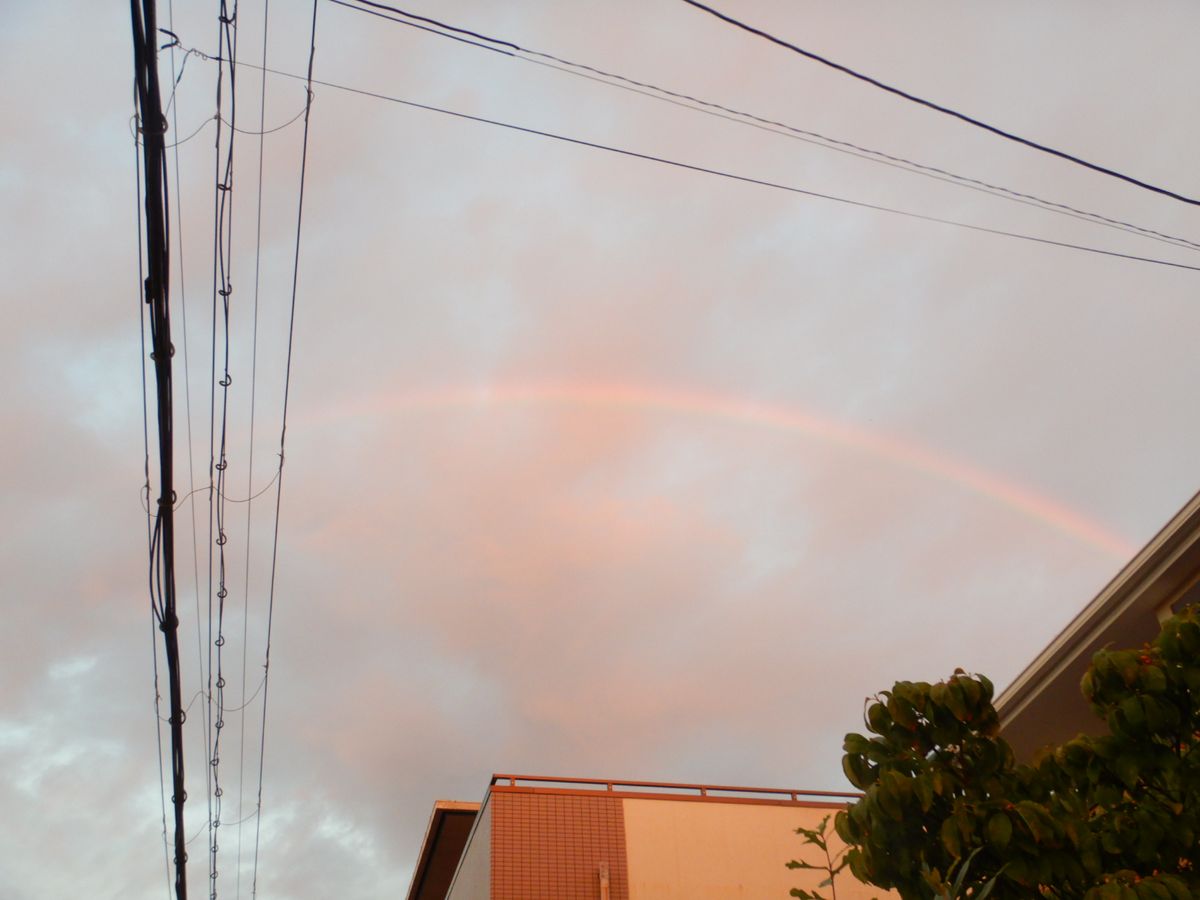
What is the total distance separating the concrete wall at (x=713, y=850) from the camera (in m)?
16.7

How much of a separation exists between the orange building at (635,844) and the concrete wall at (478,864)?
19 mm

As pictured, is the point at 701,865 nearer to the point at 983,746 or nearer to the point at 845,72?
the point at 983,746

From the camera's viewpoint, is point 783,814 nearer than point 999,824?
No

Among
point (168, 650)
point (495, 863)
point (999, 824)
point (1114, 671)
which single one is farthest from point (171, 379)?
point (495, 863)

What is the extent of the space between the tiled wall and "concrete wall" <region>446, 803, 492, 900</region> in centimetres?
22

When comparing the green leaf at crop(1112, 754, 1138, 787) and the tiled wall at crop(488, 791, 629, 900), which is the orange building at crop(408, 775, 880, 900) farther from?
the green leaf at crop(1112, 754, 1138, 787)

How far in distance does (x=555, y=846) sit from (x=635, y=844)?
1307mm

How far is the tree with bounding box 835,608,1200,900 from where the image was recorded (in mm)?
5855

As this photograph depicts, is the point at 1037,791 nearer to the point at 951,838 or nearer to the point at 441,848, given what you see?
the point at 951,838

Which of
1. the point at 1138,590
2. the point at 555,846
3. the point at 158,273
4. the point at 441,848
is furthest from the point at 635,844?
the point at 158,273

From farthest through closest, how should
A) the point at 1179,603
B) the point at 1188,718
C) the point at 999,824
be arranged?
the point at 1179,603, the point at 1188,718, the point at 999,824

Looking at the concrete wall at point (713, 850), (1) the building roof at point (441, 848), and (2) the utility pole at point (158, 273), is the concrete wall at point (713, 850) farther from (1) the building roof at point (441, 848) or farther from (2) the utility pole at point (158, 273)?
(2) the utility pole at point (158, 273)

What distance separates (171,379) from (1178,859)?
20.8ft

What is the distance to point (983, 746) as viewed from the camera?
255 inches
